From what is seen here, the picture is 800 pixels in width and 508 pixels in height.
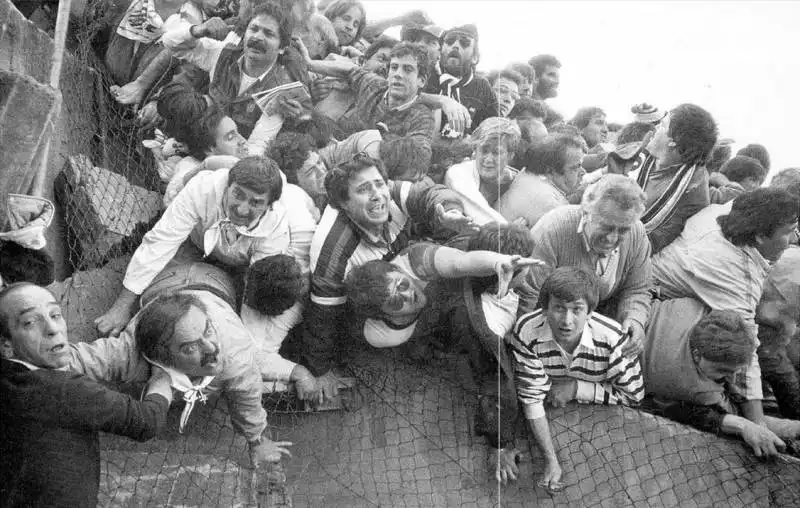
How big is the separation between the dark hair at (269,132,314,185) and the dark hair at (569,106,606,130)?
2.08m

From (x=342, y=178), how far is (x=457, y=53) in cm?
145

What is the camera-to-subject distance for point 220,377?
8.32 ft

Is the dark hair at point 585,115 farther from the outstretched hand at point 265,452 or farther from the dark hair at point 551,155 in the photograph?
the outstretched hand at point 265,452

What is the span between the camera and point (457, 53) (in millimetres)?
4000

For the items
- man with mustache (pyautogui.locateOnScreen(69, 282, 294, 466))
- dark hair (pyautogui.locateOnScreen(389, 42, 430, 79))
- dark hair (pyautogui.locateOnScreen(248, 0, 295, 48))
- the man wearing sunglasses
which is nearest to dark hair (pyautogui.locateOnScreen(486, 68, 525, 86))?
the man wearing sunglasses

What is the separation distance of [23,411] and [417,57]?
2216mm

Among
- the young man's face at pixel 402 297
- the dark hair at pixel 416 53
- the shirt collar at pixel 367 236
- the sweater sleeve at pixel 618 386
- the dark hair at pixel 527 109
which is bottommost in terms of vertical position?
the sweater sleeve at pixel 618 386

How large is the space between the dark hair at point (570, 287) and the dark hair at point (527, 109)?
1.57 meters

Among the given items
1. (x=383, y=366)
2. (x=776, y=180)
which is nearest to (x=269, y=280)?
(x=383, y=366)

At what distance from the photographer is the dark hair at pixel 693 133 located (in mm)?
3107

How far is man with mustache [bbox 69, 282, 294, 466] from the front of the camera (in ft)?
7.88

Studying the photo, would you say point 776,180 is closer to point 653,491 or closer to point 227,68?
point 653,491

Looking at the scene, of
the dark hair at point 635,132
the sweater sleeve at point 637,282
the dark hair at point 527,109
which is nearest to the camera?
the sweater sleeve at point 637,282

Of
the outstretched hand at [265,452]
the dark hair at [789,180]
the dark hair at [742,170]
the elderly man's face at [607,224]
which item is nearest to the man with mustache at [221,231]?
the outstretched hand at [265,452]
